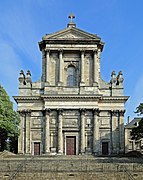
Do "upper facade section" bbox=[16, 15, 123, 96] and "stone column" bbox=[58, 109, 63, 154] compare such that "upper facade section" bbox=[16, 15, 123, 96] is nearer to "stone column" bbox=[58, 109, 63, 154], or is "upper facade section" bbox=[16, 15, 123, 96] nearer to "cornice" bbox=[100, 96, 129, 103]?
"cornice" bbox=[100, 96, 129, 103]

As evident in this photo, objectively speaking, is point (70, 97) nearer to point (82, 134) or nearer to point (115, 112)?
point (82, 134)

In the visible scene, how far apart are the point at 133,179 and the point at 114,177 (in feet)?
5.09

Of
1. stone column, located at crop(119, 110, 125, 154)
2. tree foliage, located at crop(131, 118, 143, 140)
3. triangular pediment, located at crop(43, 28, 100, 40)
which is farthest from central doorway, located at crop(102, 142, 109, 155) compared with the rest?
triangular pediment, located at crop(43, 28, 100, 40)

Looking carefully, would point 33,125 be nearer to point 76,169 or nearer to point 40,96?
point 40,96

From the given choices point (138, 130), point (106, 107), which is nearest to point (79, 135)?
point (106, 107)

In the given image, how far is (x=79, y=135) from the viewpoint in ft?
175

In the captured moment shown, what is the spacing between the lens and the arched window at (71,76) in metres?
56.2

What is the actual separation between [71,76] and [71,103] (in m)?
4.50

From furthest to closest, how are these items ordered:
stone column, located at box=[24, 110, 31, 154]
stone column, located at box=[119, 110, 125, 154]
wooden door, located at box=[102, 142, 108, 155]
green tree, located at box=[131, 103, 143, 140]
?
wooden door, located at box=[102, 142, 108, 155] → stone column, located at box=[119, 110, 125, 154] → stone column, located at box=[24, 110, 31, 154] → green tree, located at box=[131, 103, 143, 140]

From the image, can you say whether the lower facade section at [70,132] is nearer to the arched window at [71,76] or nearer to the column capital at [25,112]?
the column capital at [25,112]

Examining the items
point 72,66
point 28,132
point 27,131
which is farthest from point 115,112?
point 27,131

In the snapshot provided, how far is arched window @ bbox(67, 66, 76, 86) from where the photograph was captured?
56.2 m

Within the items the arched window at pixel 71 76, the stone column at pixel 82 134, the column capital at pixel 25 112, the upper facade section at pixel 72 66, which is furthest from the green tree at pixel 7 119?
the arched window at pixel 71 76

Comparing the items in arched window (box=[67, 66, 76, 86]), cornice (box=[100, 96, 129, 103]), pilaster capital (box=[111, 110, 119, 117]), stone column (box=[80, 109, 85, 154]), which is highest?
arched window (box=[67, 66, 76, 86])
